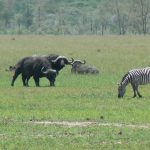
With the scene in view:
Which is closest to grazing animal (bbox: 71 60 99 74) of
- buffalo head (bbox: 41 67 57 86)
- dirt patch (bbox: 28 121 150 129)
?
buffalo head (bbox: 41 67 57 86)

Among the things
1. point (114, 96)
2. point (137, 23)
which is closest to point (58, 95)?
point (114, 96)

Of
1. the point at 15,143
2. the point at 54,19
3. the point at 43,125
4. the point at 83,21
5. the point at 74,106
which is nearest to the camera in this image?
the point at 15,143

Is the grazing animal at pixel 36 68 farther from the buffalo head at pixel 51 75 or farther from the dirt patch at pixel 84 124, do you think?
the dirt patch at pixel 84 124

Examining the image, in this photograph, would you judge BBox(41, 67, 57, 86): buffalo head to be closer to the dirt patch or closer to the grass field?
the grass field

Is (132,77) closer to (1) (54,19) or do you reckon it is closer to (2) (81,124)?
(2) (81,124)

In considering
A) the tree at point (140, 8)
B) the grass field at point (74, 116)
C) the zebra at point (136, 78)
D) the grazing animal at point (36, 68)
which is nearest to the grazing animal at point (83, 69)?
the grass field at point (74, 116)

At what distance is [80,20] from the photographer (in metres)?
182

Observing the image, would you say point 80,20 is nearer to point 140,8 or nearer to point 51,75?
point 140,8

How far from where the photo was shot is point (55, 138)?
15.7 m

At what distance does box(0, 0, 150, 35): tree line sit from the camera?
131 metres

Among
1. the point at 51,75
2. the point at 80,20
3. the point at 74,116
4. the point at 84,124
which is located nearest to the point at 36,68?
the point at 51,75

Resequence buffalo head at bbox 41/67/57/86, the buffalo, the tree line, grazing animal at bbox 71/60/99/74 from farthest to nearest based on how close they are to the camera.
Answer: the tree line < grazing animal at bbox 71/60/99/74 < the buffalo < buffalo head at bbox 41/67/57/86

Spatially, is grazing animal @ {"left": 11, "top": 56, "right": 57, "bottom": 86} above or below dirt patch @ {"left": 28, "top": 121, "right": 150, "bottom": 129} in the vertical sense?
above

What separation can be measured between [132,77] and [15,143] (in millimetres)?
12177
